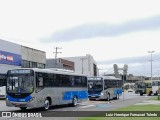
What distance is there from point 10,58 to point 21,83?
104 feet

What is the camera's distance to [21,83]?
2333 centimetres

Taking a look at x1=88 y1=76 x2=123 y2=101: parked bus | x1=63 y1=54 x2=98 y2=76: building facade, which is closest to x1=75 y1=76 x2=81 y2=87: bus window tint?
x1=88 y1=76 x2=123 y2=101: parked bus

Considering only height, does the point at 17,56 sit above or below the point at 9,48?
below

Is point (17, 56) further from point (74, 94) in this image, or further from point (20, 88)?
point (20, 88)

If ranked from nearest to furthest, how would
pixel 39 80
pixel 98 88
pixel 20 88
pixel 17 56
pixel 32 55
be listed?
1. pixel 20 88
2. pixel 39 80
3. pixel 98 88
4. pixel 17 56
5. pixel 32 55

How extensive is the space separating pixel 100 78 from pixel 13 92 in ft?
59.6

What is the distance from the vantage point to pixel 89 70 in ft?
429

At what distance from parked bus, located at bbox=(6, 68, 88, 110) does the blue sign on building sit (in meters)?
24.5

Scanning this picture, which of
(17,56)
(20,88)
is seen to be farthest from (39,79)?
(17,56)

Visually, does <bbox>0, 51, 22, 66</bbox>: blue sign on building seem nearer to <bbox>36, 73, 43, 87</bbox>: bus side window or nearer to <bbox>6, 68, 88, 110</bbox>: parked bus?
<bbox>6, 68, 88, 110</bbox>: parked bus

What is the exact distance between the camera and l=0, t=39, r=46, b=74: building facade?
169ft

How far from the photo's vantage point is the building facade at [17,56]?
51625mm

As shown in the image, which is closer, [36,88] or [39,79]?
[36,88]

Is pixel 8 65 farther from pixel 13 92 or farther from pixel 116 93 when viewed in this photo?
pixel 13 92
